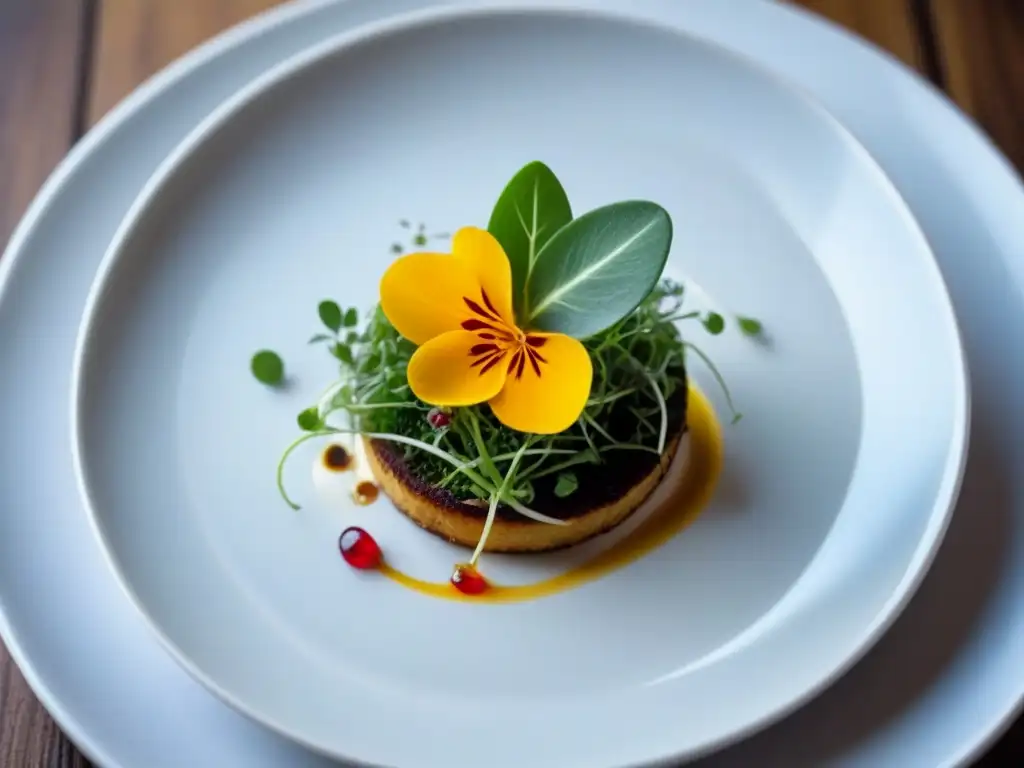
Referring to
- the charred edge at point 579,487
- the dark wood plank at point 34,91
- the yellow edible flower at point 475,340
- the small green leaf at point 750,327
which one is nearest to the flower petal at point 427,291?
the yellow edible flower at point 475,340

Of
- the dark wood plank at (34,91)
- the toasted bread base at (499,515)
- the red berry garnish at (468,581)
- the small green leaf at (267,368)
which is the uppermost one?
the dark wood plank at (34,91)

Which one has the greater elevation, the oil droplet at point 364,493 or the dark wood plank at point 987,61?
the dark wood plank at point 987,61

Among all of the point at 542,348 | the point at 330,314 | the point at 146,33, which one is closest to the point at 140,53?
the point at 146,33

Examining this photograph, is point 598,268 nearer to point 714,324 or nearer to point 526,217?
point 526,217

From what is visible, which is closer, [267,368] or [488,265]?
[488,265]

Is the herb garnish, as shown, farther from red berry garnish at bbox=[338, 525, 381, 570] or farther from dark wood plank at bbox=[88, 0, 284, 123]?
dark wood plank at bbox=[88, 0, 284, 123]

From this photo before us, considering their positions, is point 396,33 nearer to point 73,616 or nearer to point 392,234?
point 392,234

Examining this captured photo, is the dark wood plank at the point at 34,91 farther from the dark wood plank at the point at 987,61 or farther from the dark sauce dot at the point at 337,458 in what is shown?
the dark wood plank at the point at 987,61
